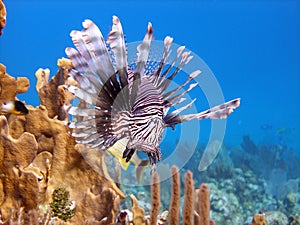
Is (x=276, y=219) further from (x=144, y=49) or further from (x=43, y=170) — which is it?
(x=144, y=49)

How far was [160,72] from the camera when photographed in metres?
2.31

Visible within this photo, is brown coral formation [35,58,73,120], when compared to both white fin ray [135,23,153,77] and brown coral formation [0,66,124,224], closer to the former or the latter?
brown coral formation [0,66,124,224]

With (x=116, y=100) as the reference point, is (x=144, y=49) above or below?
above

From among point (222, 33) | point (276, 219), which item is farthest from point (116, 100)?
point (222, 33)

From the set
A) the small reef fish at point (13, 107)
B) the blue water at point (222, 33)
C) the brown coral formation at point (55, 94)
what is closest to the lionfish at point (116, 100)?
the small reef fish at point (13, 107)

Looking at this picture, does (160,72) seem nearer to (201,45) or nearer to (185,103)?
(185,103)

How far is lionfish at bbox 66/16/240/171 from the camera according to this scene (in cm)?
205

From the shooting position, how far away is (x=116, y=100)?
2125mm

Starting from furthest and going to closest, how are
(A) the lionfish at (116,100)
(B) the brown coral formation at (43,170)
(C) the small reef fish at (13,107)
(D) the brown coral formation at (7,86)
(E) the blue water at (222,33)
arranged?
(E) the blue water at (222,33), (D) the brown coral formation at (7,86), (B) the brown coral formation at (43,170), (A) the lionfish at (116,100), (C) the small reef fish at (13,107)

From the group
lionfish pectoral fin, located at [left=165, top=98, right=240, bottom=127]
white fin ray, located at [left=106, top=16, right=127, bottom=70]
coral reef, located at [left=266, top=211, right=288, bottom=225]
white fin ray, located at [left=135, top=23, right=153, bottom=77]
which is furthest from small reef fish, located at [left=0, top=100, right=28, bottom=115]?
coral reef, located at [left=266, top=211, right=288, bottom=225]

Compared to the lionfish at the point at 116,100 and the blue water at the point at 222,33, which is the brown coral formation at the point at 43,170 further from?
the blue water at the point at 222,33

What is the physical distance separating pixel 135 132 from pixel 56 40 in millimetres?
123910

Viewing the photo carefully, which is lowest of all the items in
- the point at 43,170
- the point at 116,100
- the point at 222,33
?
the point at 43,170

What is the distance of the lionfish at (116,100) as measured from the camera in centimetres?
205
